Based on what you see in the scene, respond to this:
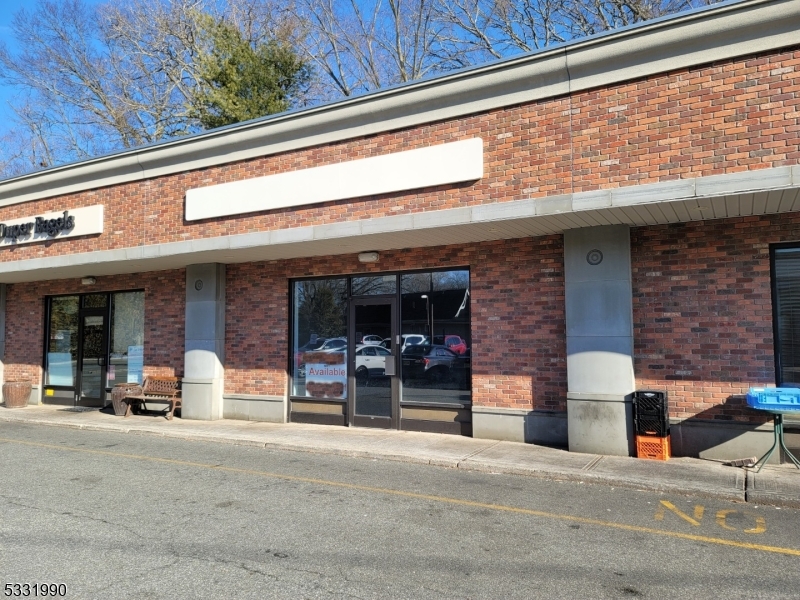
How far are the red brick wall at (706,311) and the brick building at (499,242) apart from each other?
0.03 metres

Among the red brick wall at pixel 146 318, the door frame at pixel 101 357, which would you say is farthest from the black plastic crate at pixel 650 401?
the door frame at pixel 101 357

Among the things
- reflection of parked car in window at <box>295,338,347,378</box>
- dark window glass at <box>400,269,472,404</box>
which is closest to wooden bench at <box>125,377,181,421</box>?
reflection of parked car in window at <box>295,338,347,378</box>

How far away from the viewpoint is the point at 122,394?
44.4ft

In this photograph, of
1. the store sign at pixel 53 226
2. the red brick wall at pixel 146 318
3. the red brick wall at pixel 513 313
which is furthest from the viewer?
the red brick wall at pixel 146 318

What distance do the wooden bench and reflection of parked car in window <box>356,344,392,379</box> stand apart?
453cm

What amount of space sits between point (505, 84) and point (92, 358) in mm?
12596

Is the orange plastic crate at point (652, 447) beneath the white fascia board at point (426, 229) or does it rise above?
beneath

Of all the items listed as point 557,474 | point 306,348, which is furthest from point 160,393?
point 557,474

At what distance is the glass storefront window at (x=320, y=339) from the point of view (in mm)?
11844

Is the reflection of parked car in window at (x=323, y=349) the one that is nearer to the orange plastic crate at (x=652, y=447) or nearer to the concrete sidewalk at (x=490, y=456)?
the concrete sidewalk at (x=490, y=456)

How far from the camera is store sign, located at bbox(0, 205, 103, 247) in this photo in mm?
13469

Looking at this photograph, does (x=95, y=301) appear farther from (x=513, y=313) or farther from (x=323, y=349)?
(x=513, y=313)

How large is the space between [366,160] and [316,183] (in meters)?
Result: 1.05

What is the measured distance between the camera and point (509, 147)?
8.85 meters
